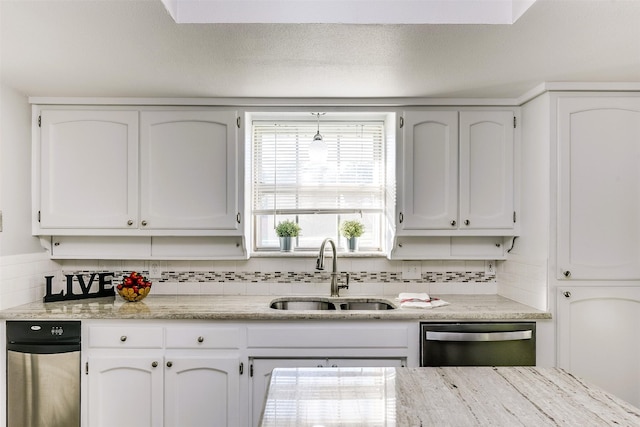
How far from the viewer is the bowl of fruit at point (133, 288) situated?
2898 millimetres

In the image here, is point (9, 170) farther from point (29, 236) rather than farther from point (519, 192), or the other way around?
point (519, 192)

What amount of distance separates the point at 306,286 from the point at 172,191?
1094 mm

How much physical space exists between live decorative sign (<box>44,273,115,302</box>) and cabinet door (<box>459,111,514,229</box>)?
2.35m

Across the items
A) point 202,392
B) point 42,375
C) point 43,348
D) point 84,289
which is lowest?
point 202,392

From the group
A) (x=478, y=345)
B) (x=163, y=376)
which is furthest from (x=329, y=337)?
(x=163, y=376)

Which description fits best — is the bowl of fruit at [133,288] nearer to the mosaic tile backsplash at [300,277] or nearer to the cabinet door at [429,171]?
the mosaic tile backsplash at [300,277]

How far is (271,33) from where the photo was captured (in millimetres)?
1897

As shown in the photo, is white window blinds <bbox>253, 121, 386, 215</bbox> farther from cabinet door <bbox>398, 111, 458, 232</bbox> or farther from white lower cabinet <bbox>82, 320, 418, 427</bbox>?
white lower cabinet <bbox>82, 320, 418, 427</bbox>

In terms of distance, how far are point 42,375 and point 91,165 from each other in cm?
124

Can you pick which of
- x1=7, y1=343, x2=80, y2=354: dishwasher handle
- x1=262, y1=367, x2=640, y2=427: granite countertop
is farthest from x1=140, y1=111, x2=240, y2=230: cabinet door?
x1=262, y1=367, x2=640, y2=427: granite countertop

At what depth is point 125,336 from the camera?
103 inches

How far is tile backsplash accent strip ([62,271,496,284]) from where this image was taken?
324 centimetres

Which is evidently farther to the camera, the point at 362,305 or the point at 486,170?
the point at 362,305

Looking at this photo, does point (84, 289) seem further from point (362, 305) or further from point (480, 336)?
point (480, 336)
